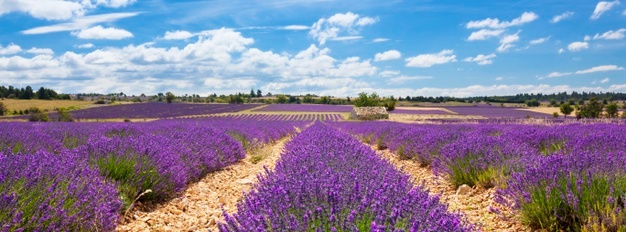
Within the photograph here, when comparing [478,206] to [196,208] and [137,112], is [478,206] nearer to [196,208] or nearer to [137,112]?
[196,208]

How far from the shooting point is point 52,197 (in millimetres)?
2938

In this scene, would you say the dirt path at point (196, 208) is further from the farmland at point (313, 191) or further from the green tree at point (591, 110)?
the green tree at point (591, 110)

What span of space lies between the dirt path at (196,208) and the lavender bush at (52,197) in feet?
1.30

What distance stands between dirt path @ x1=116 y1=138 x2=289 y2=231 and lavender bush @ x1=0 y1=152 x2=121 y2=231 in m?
0.40

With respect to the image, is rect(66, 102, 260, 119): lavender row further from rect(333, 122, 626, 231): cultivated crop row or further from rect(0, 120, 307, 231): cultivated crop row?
rect(333, 122, 626, 231): cultivated crop row

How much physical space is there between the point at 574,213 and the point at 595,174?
0.42 m

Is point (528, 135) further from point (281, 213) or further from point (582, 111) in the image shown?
point (582, 111)

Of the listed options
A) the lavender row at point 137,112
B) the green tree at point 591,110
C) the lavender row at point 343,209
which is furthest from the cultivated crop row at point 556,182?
the green tree at point 591,110

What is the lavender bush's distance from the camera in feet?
8.55

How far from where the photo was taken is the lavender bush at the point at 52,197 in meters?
2.61

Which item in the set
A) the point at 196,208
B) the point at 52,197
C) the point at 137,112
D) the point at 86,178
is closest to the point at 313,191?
the point at 52,197

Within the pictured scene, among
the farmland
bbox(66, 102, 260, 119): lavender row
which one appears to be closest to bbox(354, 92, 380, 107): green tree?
bbox(66, 102, 260, 119): lavender row

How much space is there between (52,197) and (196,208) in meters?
1.78

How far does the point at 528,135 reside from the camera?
766 cm
